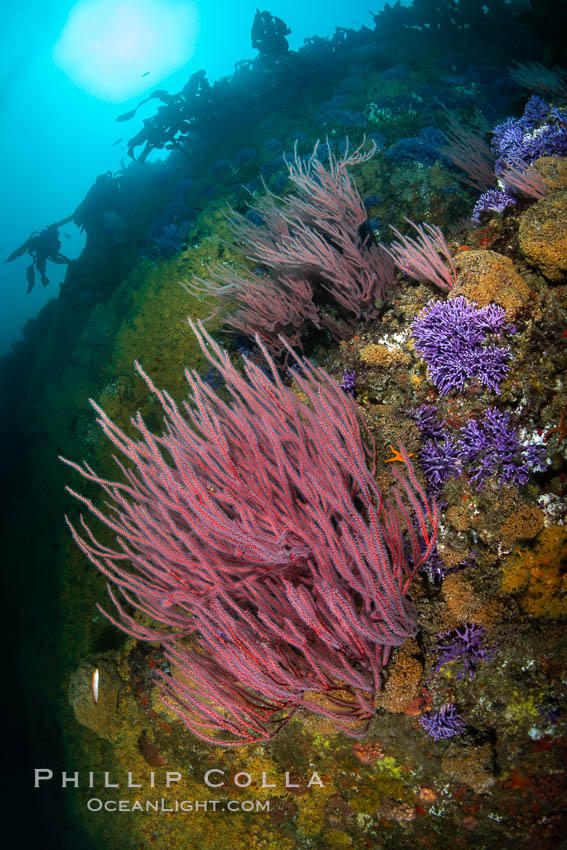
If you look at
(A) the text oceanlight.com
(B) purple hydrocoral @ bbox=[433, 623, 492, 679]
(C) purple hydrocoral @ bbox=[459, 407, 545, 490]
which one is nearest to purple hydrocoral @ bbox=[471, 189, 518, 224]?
(C) purple hydrocoral @ bbox=[459, 407, 545, 490]

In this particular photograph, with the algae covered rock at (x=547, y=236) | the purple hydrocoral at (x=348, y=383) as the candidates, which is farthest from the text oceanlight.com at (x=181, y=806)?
the algae covered rock at (x=547, y=236)

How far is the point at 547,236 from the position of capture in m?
2.70

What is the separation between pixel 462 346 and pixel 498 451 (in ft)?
2.56

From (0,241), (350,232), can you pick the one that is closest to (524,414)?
(350,232)

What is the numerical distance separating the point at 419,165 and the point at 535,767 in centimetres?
713

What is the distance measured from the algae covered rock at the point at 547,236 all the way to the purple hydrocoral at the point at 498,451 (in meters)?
1.04

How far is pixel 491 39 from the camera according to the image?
11.0 m

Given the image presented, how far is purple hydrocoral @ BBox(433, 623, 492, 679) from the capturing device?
2.43 metres

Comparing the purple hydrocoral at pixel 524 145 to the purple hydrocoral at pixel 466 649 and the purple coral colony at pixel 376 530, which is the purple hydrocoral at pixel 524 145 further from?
the purple hydrocoral at pixel 466 649

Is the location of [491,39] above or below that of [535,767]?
above

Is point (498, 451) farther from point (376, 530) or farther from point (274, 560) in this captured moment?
point (274, 560)

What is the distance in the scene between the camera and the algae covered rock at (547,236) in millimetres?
2658

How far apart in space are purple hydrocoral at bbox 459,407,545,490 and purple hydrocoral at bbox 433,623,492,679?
872mm

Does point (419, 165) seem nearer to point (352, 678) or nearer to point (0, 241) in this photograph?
point (352, 678)
